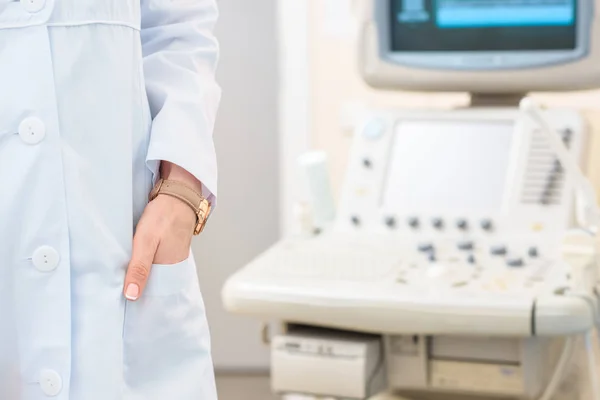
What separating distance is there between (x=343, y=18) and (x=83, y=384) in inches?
65.8

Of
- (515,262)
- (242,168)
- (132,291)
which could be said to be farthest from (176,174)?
(242,168)

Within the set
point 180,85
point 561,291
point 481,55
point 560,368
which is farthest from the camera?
point 481,55

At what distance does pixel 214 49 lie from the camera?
0.97 m

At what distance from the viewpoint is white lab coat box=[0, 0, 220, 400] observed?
0.79 metres

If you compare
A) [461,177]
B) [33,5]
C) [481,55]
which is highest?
[33,5]

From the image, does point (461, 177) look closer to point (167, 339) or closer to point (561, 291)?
point (561, 291)

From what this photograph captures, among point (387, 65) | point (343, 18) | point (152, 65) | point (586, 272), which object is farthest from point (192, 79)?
point (343, 18)

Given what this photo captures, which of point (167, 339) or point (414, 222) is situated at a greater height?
point (167, 339)

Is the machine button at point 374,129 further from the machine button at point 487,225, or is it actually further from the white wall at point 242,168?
the white wall at point 242,168

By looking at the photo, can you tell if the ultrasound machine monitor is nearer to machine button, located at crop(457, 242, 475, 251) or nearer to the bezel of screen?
the bezel of screen

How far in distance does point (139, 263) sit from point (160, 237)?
0.03m

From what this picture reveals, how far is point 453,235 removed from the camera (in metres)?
1.75

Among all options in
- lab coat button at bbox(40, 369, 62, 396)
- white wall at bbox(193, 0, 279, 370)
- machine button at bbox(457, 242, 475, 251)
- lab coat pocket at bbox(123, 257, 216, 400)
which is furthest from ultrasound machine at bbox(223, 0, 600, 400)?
white wall at bbox(193, 0, 279, 370)

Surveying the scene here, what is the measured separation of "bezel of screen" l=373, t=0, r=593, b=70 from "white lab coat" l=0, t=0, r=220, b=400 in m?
1.07
